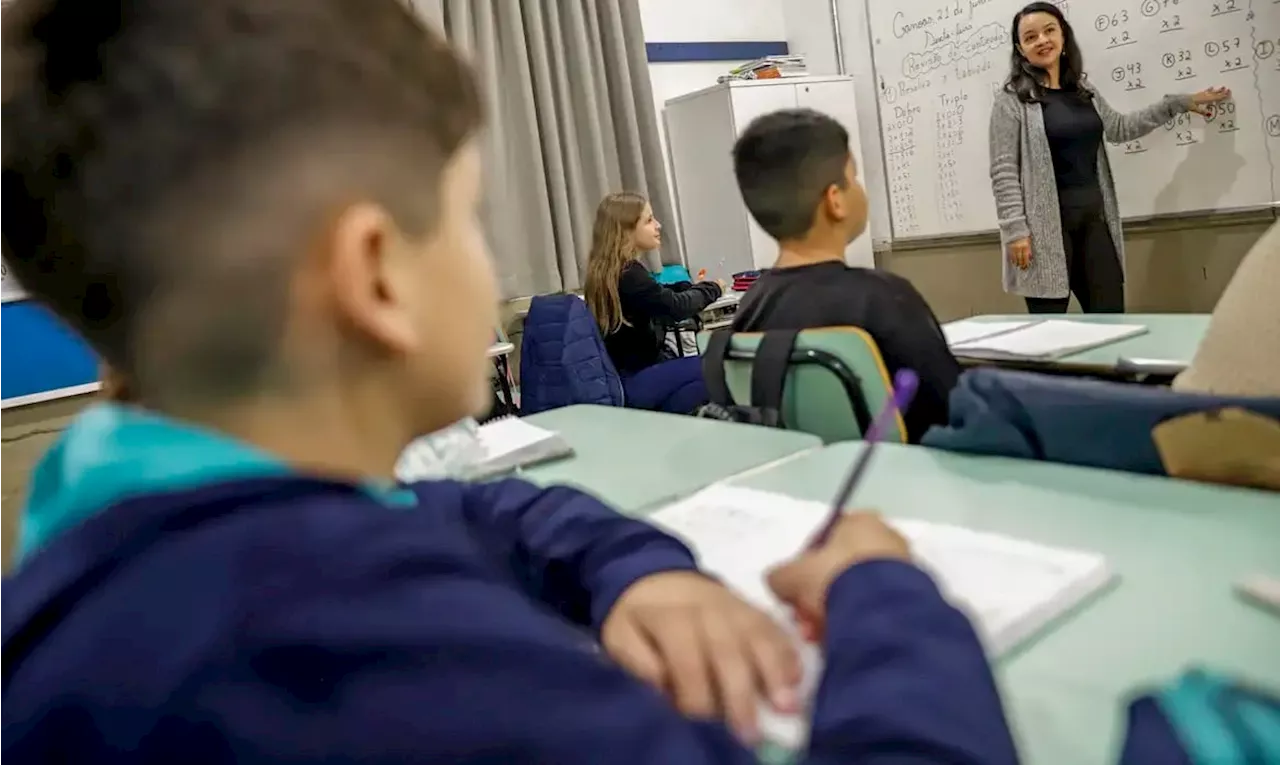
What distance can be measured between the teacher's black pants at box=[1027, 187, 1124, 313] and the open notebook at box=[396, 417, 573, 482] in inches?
105

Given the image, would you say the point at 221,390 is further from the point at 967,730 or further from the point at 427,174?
the point at 967,730

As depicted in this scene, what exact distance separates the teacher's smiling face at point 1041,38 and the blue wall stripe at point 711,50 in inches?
76.3

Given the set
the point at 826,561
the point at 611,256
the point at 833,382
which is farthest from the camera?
the point at 611,256

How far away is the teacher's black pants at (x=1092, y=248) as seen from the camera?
3.55m

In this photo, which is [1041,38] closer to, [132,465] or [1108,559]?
[1108,559]

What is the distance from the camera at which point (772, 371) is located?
5.47ft

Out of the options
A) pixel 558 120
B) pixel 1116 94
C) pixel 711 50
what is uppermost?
pixel 711 50

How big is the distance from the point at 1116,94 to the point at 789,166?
2559 mm

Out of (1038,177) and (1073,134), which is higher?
(1073,134)

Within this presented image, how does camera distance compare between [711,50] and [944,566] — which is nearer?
[944,566]

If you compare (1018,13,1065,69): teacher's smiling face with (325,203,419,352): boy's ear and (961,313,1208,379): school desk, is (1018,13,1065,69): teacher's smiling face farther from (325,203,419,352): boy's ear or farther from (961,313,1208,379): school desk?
(325,203,419,352): boy's ear

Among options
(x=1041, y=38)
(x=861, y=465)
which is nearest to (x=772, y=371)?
(x=861, y=465)

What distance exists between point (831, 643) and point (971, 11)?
14.2 feet

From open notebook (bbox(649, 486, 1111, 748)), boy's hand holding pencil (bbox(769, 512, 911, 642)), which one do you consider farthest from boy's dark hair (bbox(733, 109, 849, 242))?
boy's hand holding pencil (bbox(769, 512, 911, 642))
